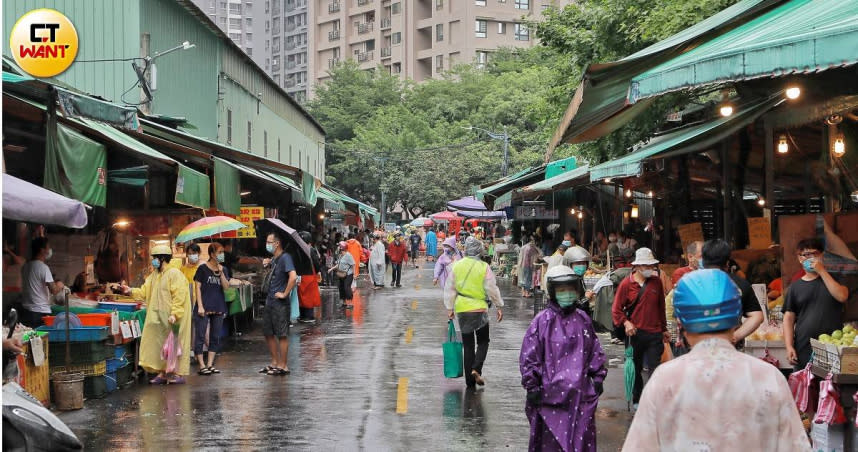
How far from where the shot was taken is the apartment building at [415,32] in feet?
315

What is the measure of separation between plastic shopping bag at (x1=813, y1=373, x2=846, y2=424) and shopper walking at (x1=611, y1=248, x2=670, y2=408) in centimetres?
262

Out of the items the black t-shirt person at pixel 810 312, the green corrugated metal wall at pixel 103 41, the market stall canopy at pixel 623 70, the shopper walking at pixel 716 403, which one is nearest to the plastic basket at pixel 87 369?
the market stall canopy at pixel 623 70

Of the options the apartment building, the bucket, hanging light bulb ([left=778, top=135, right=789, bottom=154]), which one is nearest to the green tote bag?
the bucket

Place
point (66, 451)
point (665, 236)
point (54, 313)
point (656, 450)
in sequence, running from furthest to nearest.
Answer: point (665, 236), point (54, 313), point (66, 451), point (656, 450)

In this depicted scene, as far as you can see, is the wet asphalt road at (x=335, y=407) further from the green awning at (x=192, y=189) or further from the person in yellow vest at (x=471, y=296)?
the green awning at (x=192, y=189)

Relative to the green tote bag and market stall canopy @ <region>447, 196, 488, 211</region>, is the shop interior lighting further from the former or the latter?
market stall canopy @ <region>447, 196, 488, 211</region>

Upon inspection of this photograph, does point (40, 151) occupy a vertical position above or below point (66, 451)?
above

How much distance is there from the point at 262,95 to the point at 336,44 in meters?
69.4

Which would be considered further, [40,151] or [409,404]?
[40,151]

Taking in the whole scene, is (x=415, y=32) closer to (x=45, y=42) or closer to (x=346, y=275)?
(x=45, y=42)

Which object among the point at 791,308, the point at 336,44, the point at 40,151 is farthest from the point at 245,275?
the point at 336,44

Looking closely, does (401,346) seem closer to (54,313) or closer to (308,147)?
(54,313)

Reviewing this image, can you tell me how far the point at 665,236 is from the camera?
69.8ft

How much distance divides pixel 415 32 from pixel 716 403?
99.2m
